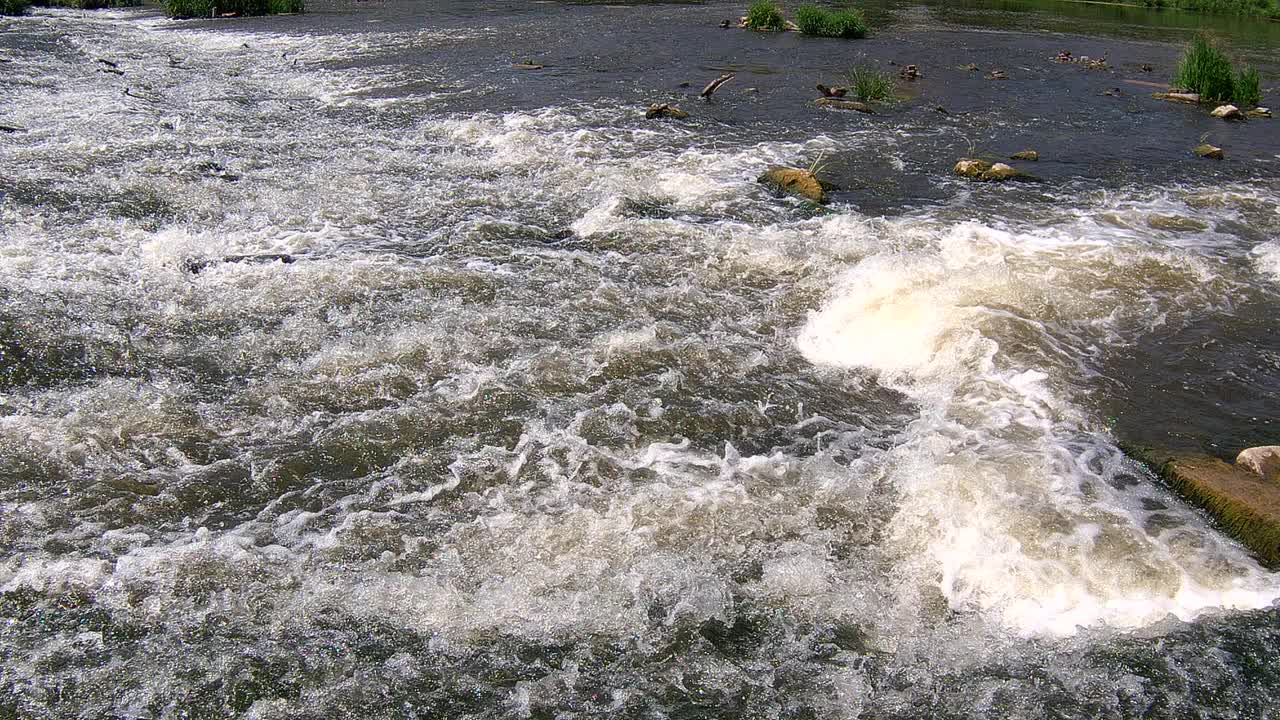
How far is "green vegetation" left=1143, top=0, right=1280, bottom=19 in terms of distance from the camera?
117 feet

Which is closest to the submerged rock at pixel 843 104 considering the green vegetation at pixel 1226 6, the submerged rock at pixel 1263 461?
the submerged rock at pixel 1263 461

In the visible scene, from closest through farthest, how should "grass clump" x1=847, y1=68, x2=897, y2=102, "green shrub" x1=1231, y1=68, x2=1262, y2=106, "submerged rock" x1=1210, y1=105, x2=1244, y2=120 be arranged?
"submerged rock" x1=1210, y1=105, x2=1244, y2=120
"grass clump" x1=847, y1=68, x2=897, y2=102
"green shrub" x1=1231, y1=68, x2=1262, y2=106

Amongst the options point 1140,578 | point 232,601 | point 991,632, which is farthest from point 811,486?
point 232,601

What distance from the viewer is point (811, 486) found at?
207 inches

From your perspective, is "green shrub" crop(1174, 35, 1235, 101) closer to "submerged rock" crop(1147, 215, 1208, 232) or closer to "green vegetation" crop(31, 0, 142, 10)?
"submerged rock" crop(1147, 215, 1208, 232)

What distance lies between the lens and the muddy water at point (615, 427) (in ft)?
13.1

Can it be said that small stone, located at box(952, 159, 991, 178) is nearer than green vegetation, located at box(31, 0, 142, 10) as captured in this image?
Yes

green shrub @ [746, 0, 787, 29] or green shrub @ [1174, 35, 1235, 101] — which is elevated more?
green shrub @ [746, 0, 787, 29]

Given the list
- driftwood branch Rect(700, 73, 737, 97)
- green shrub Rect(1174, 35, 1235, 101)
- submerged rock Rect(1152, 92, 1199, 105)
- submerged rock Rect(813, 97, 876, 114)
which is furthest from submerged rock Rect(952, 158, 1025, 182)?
green shrub Rect(1174, 35, 1235, 101)

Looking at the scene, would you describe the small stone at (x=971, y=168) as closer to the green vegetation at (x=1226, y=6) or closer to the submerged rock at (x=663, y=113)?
the submerged rock at (x=663, y=113)

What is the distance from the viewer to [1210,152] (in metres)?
12.8

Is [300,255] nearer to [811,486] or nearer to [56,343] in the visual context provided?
[56,343]

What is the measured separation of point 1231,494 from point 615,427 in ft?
12.3

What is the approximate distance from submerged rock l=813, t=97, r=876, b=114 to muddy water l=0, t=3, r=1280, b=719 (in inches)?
112
